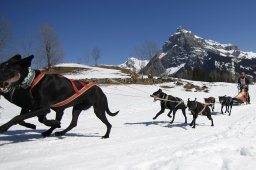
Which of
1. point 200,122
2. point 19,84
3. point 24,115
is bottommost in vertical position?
point 200,122

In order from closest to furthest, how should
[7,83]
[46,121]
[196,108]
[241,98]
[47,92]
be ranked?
[7,83]
[47,92]
[46,121]
[196,108]
[241,98]

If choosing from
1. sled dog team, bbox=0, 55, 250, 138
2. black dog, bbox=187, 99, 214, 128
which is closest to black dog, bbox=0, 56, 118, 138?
sled dog team, bbox=0, 55, 250, 138

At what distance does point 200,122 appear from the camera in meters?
11.4

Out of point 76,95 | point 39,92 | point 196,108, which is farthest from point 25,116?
point 196,108

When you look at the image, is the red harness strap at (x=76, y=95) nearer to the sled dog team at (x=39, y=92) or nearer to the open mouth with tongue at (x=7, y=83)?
the sled dog team at (x=39, y=92)

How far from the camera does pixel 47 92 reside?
21.2 feet

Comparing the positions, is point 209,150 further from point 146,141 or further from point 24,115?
point 24,115

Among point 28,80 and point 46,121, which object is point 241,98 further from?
point 28,80

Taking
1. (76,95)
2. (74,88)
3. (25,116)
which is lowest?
(25,116)

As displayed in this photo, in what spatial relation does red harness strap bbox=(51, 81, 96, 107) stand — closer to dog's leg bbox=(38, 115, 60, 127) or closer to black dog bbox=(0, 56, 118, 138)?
black dog bbox=(0, 56, 118, 138)

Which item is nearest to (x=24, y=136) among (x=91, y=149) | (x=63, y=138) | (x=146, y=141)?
(x=63, y=138)

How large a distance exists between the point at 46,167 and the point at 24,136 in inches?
118

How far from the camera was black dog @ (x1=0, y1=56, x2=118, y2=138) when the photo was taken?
230 inches

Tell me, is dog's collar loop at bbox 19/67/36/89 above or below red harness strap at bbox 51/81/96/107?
above
